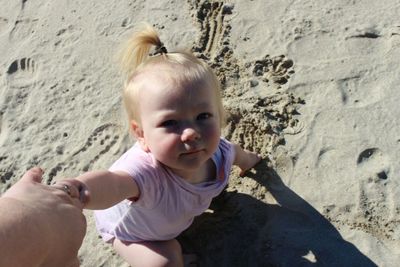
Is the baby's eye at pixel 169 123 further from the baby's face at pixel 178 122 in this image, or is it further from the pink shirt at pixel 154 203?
the pink shirt at pixel 154 203

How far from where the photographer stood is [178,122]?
5.42 feet

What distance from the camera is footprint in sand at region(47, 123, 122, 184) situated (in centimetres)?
237

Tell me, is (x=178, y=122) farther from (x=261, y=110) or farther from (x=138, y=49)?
(x=261, y=110)

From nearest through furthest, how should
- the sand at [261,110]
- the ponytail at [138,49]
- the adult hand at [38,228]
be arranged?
the adult hand at [38,228] → the ponytail at [138,49] → the sand at [261,110]

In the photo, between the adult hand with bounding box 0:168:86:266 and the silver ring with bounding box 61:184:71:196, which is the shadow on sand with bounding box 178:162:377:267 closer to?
the silver ring with bounding box 61:184:71:196

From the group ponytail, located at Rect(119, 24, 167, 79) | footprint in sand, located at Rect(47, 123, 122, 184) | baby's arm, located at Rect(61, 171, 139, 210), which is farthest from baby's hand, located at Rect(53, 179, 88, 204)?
footprint in sand, located at Rect(47, 123, 122, 184)

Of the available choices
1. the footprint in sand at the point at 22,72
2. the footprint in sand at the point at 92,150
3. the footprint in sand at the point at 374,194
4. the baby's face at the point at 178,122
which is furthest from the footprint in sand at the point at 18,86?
the footprint in sand at the point at 374,194

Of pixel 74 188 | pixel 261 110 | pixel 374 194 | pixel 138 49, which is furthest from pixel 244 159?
pixel 74 188

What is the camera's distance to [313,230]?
6.64ft

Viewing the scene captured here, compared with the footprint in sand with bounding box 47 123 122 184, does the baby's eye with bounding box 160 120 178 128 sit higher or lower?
higher

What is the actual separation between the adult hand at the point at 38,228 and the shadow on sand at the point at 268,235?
3.12 feet

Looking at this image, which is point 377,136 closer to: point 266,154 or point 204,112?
point 266,154

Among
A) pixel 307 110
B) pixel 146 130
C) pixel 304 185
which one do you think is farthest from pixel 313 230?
pixel 146 130

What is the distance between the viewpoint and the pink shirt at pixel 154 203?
1717 millimetres
